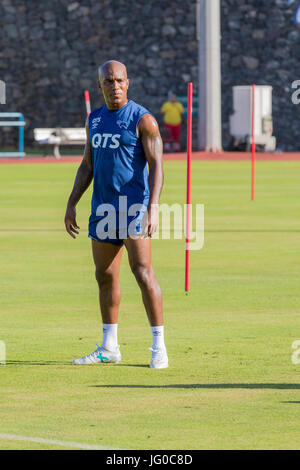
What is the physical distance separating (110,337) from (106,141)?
4.74 feet

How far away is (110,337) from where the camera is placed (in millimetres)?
9680

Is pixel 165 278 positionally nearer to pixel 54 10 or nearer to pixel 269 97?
pixel 269 97

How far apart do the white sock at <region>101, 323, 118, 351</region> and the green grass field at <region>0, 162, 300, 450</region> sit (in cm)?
21

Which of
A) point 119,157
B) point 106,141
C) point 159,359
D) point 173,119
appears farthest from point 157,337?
point 173,119

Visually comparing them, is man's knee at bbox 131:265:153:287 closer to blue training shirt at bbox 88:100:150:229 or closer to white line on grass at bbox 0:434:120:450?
blue training shirt at bbox 88:100:150:229

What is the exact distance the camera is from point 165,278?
1470 cm

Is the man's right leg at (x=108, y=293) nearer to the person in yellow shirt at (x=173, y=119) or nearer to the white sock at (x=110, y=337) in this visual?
the white sock at (x=110, y=337)

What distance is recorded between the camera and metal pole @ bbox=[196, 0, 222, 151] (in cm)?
4438

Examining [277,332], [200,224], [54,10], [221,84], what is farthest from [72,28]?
[277,332]

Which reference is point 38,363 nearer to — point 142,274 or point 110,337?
point 110,337

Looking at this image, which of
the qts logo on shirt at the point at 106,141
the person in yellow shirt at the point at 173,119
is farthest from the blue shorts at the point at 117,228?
the person in yellow shirt at the point at 173,119

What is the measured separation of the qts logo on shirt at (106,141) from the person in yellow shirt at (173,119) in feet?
125
